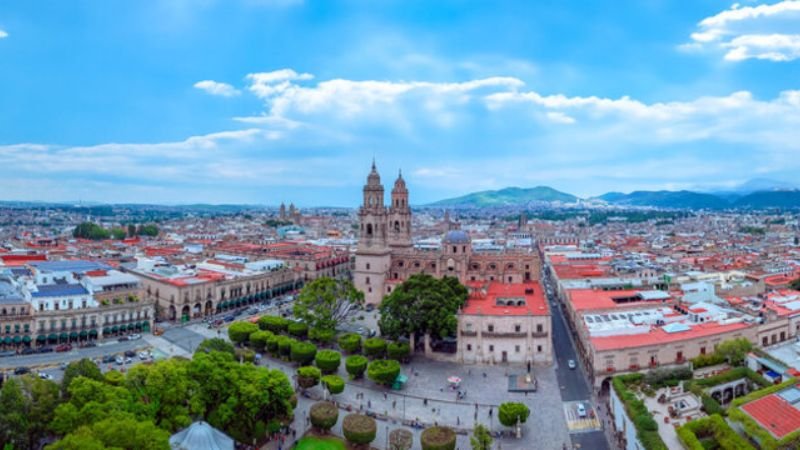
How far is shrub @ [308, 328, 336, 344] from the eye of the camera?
189ft

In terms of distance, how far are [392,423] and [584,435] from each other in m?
14.2

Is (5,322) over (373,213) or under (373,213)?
under

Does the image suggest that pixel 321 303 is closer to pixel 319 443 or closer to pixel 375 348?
pixel 375 348

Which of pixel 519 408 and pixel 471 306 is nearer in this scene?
pixel 519 408

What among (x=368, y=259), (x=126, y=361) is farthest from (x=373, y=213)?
(x=126, y=361)

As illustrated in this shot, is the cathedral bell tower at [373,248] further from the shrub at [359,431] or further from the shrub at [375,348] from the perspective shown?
the shrub at [359,431]

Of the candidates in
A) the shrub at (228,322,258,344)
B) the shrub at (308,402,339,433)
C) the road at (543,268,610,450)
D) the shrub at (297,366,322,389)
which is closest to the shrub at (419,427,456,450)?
the shrub at (308,402,339,433)

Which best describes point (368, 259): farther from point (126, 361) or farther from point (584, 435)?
point (584, 435)

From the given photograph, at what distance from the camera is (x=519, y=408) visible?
38062 millimetres

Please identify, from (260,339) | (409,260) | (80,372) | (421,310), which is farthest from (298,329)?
(80,372)

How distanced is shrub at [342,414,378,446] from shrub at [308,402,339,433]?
140 centimetres

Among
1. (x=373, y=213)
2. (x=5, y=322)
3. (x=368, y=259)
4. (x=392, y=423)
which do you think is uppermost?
(x=373, y=213)

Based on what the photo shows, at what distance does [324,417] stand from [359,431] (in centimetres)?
338

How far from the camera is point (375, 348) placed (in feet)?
175
